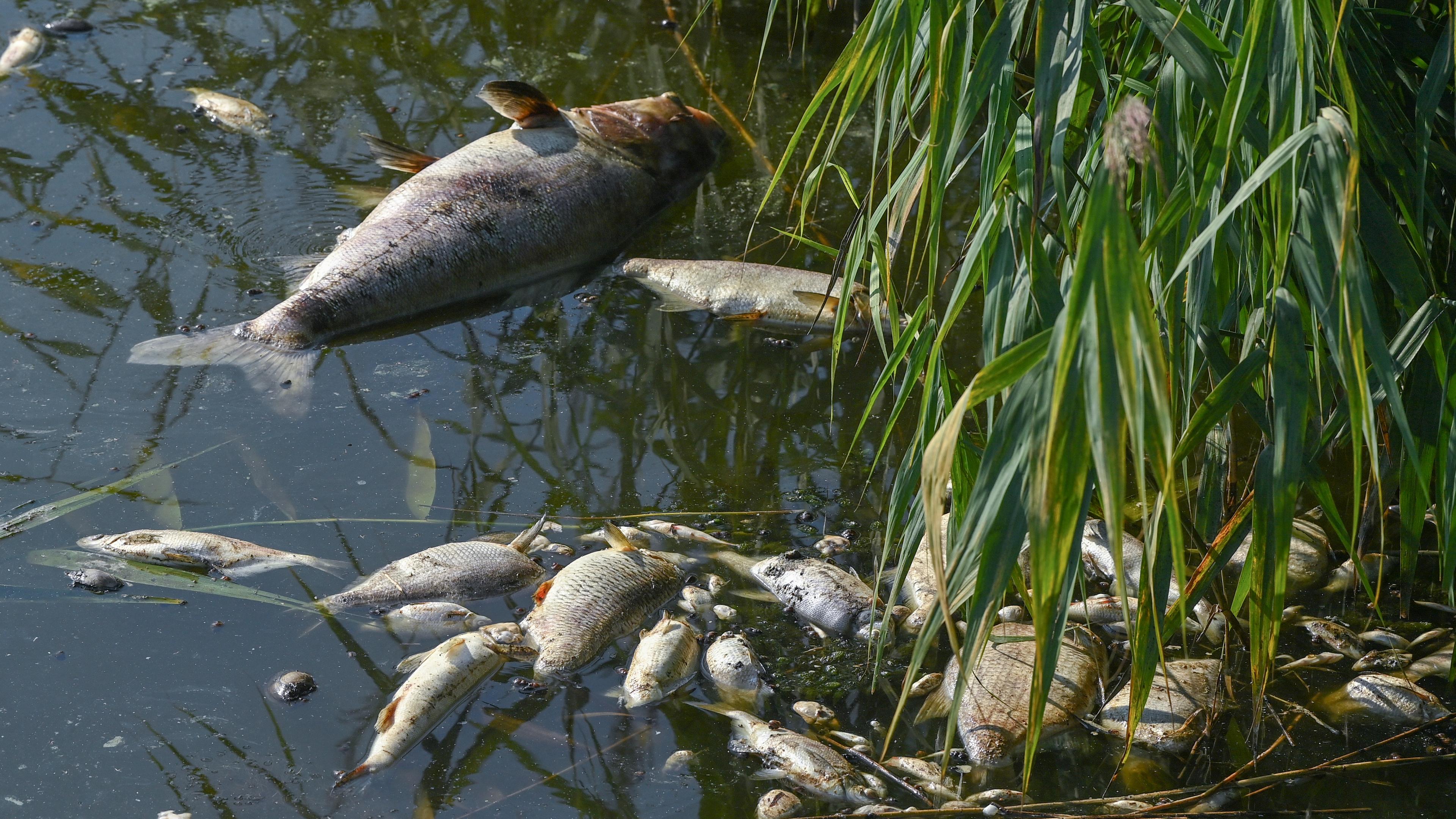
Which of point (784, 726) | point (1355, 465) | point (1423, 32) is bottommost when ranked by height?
point (784, 726)

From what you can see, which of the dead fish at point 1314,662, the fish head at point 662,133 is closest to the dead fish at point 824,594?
the dead fish at point 1314,662

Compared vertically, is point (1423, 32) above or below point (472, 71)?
above

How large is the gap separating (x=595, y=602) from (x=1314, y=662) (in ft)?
5.58

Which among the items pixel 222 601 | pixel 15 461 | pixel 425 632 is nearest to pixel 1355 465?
pixel 425 632

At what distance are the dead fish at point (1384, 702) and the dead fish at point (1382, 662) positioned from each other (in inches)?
2.5

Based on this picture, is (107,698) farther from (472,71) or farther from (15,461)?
(472,71)

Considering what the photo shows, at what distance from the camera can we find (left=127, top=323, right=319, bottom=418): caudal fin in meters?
3.48

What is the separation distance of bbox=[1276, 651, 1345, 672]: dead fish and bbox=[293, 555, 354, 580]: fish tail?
7.26 ft

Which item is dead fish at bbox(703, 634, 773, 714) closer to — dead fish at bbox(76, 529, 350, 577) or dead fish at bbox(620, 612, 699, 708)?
dead fish at bbox(620, 612, 699, 708)

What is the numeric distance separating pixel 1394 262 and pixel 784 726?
1479 millimetres

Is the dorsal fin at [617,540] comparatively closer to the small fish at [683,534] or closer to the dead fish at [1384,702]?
the small fish at [683,534]

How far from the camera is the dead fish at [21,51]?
16.4 ft

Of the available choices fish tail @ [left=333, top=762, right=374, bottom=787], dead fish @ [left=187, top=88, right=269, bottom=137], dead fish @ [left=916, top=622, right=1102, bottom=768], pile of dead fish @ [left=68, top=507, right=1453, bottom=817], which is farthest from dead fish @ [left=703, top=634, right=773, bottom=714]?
dead fish @ [left=187, top=88, right=269, bottom=137]

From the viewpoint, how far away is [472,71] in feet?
17.7
